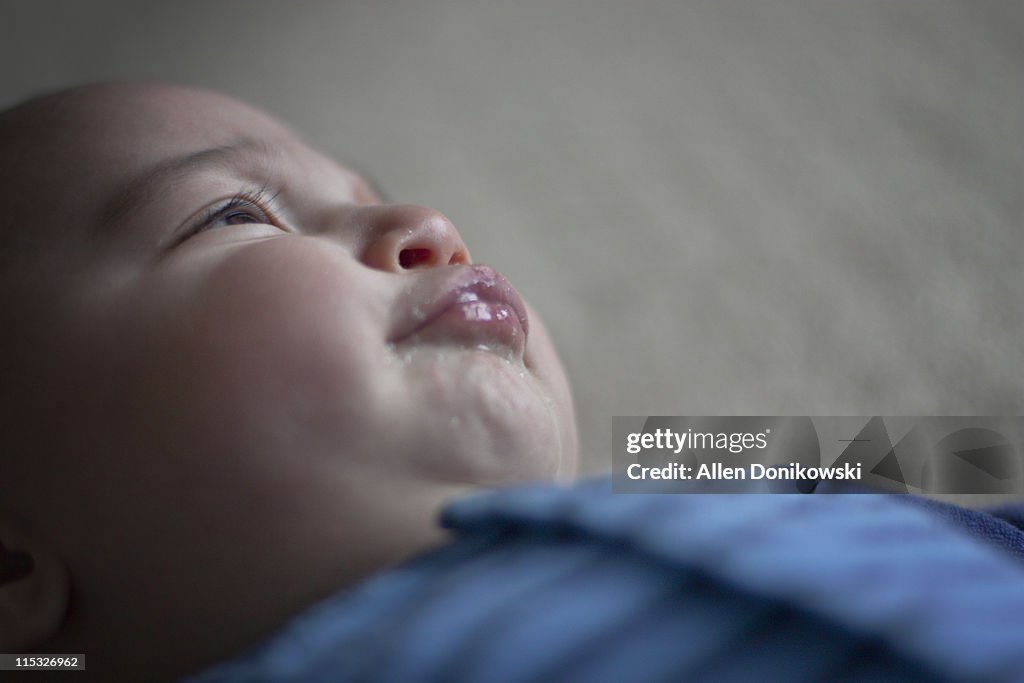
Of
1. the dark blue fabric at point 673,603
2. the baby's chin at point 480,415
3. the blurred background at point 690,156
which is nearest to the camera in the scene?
the dark blue fabric at point 673,603

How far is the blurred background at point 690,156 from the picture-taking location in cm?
75

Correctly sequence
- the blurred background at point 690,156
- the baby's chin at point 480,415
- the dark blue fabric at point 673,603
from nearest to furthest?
the dark blue fabric at point 673,603
the baby's chin at point 480,415
the blurred background at point 690,156

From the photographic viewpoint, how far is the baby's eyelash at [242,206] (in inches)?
19.2

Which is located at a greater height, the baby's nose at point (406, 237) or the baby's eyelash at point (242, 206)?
the baby's eyelash at point (242, 206)

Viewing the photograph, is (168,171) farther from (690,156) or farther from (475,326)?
(690,156)

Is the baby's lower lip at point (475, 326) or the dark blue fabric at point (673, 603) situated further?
the baby's lower lip at point (475, 326)

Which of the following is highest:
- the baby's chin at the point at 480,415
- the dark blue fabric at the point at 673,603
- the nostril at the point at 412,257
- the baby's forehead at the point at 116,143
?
the baby's forehead at the point at 116,143

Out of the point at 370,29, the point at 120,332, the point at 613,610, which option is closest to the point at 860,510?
the point at 613,610

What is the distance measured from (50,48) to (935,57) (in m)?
1.00

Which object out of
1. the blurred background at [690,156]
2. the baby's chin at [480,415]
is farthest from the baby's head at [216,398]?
the blurred background at [690,156]

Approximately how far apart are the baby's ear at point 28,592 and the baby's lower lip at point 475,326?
0.73ft

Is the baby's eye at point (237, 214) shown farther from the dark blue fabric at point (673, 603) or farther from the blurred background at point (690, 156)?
the blurred background at point (690, 156)

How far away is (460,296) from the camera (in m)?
0.46

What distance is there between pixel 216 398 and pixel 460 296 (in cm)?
13
